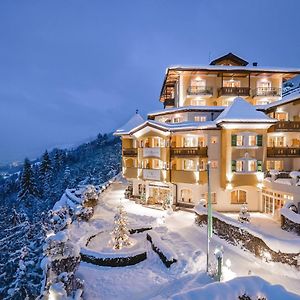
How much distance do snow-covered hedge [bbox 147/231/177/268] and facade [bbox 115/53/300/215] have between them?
880 cm

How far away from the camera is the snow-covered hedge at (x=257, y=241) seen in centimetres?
1491

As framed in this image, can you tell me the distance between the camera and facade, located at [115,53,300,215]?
25750mm

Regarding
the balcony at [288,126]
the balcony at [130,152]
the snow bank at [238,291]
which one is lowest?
the snow bank at [238,291]

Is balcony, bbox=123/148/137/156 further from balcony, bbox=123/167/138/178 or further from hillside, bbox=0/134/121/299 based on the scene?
hillside, bbox=0/134/121/299

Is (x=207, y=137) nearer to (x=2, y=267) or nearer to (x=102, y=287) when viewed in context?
(x=102, y=287)

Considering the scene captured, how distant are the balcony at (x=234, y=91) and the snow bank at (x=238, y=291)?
25404 mm


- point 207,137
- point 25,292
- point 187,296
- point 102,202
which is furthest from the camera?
point 102,202

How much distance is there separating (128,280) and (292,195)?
48.0 ft

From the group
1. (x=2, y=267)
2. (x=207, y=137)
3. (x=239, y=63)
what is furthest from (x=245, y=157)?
(x=2, y=267)

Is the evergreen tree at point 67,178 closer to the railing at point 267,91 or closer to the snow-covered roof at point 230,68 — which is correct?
the snow-covered roof at point 230,68

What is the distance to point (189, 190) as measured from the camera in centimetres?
2864

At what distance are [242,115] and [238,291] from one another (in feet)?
62.2

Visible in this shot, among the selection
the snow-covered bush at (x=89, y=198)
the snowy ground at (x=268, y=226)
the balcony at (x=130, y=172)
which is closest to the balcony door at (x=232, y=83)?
the balcony at (x=130, y=172)

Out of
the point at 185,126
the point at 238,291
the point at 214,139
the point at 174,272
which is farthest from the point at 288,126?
the point at 238,291
